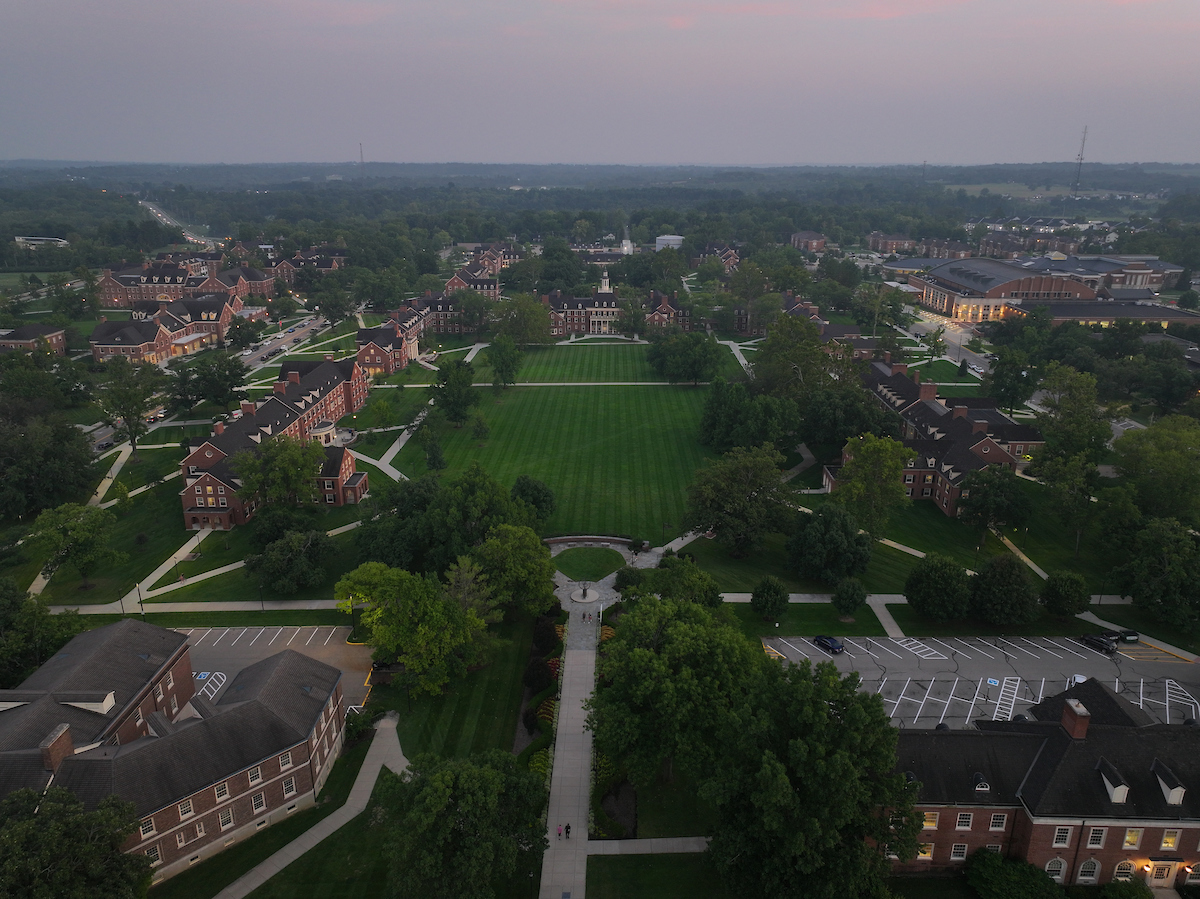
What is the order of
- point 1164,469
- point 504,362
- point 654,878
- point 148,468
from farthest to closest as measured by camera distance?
point 504,362, point 148,468, point 1164,469, point 654,878

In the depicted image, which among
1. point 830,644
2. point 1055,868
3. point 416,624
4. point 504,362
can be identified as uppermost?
point 504,362

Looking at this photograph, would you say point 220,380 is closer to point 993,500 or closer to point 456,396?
point 456,396

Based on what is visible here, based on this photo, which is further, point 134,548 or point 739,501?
point 134,548

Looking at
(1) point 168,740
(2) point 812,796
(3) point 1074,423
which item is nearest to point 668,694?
(2) point 812,796

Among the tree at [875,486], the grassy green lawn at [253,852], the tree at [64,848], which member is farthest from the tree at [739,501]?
the tree at [64,848]

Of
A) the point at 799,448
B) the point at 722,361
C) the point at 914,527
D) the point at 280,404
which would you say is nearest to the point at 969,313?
the point at 722,361

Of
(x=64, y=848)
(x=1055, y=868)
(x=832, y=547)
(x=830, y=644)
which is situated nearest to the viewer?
(x=64, y=848)

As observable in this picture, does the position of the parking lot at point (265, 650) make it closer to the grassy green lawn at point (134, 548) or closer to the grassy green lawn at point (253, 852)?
the grassy green lawn at point (253, 852)
